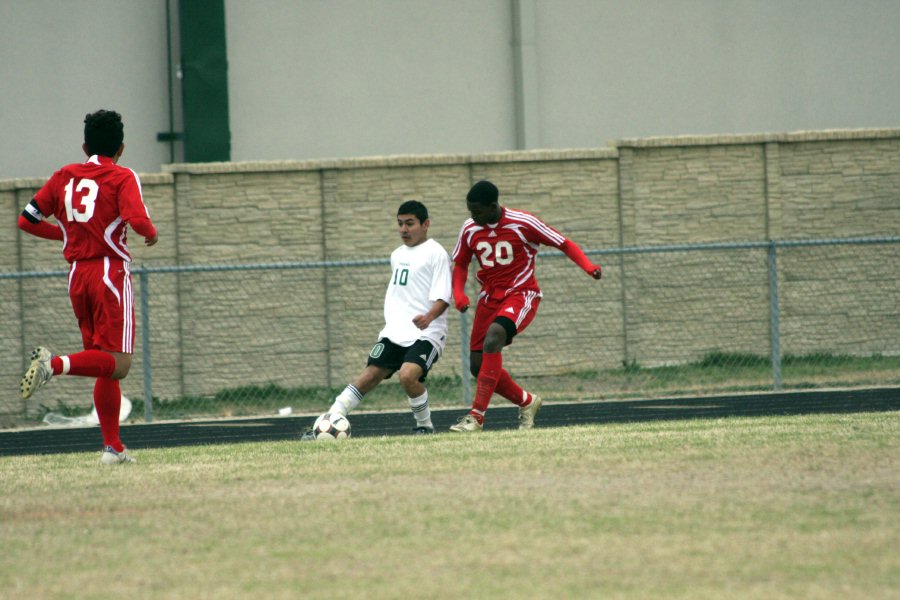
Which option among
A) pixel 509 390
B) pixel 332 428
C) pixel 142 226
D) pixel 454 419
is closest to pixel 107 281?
pixel 142 226

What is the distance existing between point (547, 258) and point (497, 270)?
23.0ft

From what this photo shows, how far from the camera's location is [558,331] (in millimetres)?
17328

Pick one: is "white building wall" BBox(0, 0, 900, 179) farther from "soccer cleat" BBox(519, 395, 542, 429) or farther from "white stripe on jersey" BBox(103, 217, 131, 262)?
"white stripe on jersey" BBox(103, 217, 131, 262)

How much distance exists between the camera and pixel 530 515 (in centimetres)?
629

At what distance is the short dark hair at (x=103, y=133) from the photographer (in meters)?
8.63

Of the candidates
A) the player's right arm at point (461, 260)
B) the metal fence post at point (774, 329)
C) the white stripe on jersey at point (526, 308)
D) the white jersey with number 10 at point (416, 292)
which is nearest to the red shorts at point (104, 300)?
the white jersey with number 10 at point (416, 292)

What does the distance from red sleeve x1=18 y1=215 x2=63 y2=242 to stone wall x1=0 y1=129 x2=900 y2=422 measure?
7.43m

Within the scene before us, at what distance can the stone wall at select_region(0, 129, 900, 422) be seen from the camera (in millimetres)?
16422

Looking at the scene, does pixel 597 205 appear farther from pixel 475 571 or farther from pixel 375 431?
pixel 475 571

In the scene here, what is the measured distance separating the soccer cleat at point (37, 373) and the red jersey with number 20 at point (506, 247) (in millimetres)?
3581

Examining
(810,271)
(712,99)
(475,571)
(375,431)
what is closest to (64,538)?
(475,571)

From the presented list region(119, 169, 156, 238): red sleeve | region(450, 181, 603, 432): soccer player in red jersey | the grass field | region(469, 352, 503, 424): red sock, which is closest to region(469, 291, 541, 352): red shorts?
region(450, 181, 603, 432): soccer player in red jersey

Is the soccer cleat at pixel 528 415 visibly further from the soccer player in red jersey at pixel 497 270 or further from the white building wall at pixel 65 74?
the white building wall at pixel 65 74

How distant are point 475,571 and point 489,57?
16.8 m
